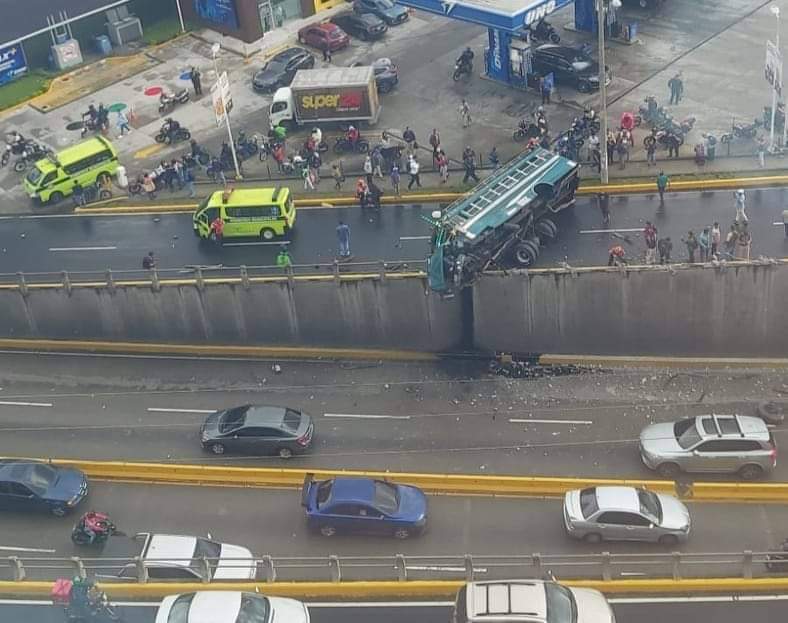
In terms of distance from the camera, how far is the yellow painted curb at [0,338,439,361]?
132 feet

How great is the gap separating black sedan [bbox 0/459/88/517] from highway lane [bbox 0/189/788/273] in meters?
11.1

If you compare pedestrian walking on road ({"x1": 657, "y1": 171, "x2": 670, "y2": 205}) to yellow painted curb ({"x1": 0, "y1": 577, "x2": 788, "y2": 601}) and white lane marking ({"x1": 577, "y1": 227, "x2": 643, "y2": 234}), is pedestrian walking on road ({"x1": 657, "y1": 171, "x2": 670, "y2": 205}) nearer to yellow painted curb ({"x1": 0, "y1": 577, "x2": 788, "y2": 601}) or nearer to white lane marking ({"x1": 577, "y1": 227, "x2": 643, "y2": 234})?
white lane marking ({"x1": 577, "y1": 227, "x2": 643, "y2": 234})

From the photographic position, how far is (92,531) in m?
30.7

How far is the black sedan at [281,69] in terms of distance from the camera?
54375 mm

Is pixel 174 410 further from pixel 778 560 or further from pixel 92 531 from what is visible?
pixel 778 560

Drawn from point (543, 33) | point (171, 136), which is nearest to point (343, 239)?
point (171, 136)

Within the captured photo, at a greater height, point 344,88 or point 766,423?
point 344,88

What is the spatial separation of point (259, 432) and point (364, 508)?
19.2ft

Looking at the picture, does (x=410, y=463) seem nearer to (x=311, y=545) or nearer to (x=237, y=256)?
(x=311, y=545)

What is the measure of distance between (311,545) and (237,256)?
48.3ft

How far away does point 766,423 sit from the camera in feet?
114

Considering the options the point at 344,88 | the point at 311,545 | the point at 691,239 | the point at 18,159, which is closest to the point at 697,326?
the point at 691,239

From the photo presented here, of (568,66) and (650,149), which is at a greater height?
(568,66)

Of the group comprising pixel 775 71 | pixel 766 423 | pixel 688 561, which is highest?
pixel 775 71
